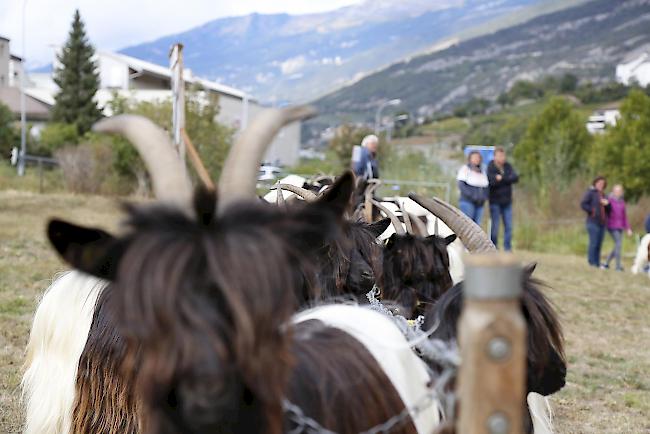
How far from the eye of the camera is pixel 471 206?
1415 centimetres

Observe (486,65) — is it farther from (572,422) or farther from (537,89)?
(572,422)

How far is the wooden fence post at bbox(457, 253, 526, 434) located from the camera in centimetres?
183

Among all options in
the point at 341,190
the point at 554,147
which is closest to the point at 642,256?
the point at 554,147

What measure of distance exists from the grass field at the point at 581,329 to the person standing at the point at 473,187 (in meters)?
2.09

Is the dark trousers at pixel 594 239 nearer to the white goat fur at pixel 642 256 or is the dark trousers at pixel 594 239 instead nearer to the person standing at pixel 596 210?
the person standing at pixel 596 210

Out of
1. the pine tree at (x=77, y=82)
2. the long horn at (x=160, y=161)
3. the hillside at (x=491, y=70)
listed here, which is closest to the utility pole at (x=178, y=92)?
the long horn at (x=160, y=161)

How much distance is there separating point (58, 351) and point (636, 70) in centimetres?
14760

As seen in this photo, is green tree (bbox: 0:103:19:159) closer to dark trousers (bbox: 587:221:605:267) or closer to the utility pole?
dark trousers (bbox: 587:221:605:267)

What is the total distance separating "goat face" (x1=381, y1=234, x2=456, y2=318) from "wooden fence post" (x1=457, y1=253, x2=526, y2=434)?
4.06 m

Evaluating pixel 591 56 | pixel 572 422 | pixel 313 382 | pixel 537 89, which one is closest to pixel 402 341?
pixel 313 382

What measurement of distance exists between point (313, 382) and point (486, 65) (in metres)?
188

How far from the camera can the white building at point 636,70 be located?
447ft

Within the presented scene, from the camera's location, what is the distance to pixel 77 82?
63406 millimetres

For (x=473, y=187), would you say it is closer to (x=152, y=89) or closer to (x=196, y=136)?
(x=196, y=136)
